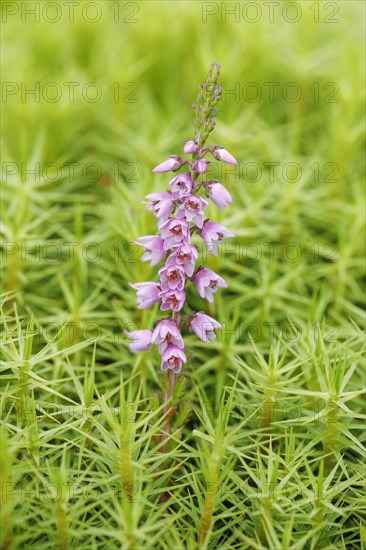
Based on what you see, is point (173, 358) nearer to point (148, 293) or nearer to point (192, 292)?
point (148, 293)

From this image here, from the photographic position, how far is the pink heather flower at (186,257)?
1.29 metres

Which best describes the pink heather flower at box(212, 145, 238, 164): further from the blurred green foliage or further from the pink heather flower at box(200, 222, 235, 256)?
the blurred green foliage

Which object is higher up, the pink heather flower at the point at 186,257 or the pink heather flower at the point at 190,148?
the pink heather flower at the point at 190,148

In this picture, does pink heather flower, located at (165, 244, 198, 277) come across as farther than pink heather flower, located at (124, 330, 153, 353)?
No

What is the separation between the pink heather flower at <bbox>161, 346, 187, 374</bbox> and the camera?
4.33ft

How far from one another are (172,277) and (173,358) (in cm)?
17

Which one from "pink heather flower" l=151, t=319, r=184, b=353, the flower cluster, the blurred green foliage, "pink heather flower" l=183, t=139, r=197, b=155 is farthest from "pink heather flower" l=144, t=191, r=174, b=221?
the blurred green foliage

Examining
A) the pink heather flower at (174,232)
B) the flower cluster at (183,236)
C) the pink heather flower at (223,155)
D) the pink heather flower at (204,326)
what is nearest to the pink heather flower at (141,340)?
the flower cluster at (183,236)

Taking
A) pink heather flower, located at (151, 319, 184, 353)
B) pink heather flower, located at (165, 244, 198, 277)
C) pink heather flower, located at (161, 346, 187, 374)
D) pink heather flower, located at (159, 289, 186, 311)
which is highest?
pink heather flower, located at (165, 244, 198, 277)

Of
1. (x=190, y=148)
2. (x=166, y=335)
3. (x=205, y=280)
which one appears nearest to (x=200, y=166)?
(x=190, y=148)

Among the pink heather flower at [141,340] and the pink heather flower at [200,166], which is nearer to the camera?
the pink heather flower at [200,166]

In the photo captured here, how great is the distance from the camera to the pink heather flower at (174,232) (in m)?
1.30

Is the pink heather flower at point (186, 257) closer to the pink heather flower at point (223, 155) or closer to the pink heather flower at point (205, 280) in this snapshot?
the pink heather flower at point (205, 280)

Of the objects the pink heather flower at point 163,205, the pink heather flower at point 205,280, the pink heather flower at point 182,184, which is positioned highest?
the pink heather flower at point 182,184
